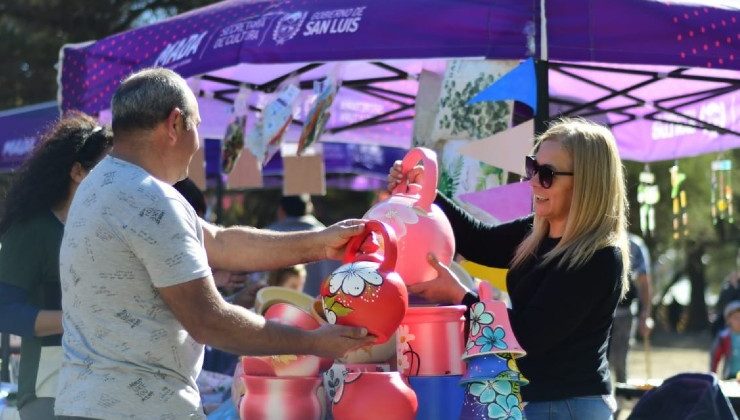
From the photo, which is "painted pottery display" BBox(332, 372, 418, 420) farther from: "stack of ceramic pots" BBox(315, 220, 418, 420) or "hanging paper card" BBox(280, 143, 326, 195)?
"hanging paper card" BBox(280, 143, 326, 195)

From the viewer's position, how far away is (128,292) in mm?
2168

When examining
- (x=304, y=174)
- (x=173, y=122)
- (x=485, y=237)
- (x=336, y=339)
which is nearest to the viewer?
(x=173, y=122)

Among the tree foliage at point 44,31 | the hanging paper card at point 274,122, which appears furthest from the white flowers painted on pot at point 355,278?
the tree foliage at point 44,31

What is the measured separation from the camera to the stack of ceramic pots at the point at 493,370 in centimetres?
256

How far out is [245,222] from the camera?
14.6 metres

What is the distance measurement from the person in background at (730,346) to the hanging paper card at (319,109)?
10.9 ft

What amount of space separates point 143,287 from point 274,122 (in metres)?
2.77

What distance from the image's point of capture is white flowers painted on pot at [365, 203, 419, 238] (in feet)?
9.67

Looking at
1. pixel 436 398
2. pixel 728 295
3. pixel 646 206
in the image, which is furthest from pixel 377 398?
pixel 728 295

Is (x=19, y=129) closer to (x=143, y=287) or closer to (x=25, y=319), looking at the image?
(x=25, y=319)

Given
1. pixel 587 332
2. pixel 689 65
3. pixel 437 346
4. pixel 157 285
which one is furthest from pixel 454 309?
pixel 689 65

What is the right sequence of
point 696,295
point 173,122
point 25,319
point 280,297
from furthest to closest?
point 696,295
point 280,297
point 25,319
point 173,122

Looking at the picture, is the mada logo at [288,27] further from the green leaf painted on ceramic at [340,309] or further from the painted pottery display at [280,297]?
the green leaf painted on ceramic at [340,309]

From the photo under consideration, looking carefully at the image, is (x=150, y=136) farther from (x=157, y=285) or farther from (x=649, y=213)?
(x=649, y=213)
